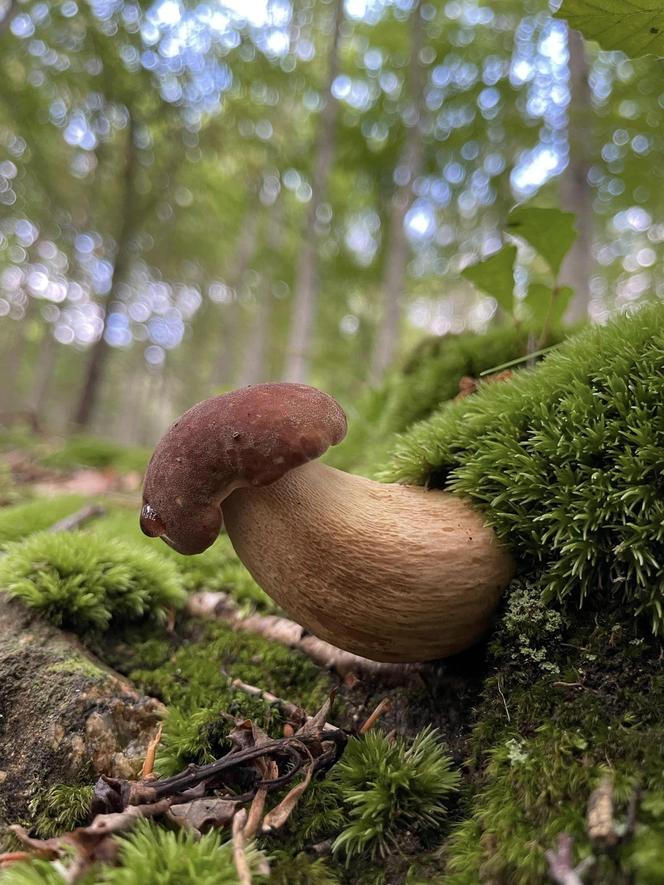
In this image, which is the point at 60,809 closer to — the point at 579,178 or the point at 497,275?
the point at 497,275

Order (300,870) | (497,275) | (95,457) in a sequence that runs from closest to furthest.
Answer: (300,870)
(497,275)
(95,457)

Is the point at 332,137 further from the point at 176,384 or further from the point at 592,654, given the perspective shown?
the point at 176,384

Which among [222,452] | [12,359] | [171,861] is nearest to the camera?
[171,861]

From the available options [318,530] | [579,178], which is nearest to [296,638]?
[318,530]

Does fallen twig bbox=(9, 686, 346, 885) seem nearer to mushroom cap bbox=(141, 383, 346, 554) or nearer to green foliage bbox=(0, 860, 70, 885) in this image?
green foliage bbox=(0, 860, 70, 885)

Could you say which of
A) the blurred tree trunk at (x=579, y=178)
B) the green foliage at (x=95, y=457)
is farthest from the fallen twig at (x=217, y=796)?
the blurred tree trunk at (x=579, y=178)

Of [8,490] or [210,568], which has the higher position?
[210,568]

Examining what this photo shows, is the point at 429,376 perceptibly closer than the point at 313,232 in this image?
Yes
